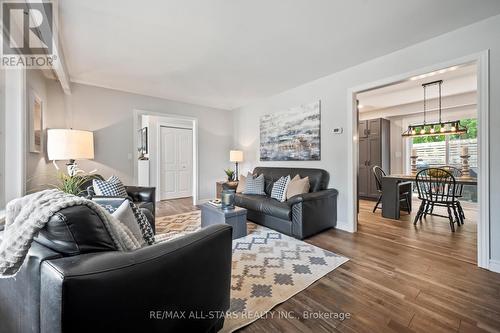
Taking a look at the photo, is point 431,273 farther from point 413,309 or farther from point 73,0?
point 73,0

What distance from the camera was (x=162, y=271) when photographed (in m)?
0.91

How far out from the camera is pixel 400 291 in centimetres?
176

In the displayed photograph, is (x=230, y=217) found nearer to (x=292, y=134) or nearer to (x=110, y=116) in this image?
(x=292, y=134)

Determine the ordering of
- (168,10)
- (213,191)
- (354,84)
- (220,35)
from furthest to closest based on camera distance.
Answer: (213,191) < (354,84) < (220,35) < (168,10)

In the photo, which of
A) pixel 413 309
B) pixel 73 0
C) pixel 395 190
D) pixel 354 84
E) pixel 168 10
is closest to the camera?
pixel 413 309

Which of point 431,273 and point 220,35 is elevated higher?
point 220,35

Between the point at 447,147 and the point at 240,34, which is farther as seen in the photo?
the point at 447,147

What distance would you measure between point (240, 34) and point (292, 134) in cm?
217

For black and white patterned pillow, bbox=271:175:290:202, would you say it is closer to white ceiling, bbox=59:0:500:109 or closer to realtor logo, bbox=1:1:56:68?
white ceiling, bbox=59:0:500:109

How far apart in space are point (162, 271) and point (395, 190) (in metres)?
4.20

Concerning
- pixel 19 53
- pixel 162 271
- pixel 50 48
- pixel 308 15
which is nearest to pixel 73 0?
pixel 50 48

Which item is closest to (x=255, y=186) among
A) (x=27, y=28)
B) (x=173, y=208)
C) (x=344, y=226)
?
(x=344, y=226)

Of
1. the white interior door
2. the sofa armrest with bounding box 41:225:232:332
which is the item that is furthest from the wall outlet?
the white interior door

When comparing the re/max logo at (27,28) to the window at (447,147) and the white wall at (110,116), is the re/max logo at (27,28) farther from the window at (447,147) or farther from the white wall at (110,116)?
the window at (447,147)
